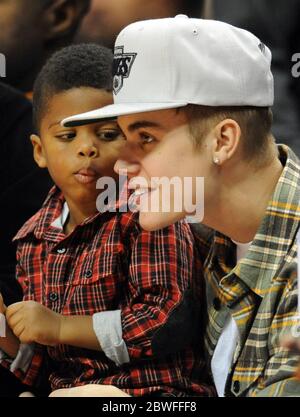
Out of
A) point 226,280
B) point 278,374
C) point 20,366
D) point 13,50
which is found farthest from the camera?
point 13,50

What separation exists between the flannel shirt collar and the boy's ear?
2.8 inches

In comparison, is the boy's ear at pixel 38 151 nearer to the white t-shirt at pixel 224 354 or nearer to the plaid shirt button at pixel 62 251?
the plaid shirt button at pixel 62 251

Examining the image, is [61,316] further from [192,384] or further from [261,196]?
[261,196]

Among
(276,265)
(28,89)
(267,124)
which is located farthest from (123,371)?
(28,89)

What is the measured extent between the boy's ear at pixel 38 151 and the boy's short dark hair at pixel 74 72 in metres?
0.04

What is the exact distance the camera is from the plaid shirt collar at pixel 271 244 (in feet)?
4.16

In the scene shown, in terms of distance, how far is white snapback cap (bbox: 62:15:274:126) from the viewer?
4.04ft

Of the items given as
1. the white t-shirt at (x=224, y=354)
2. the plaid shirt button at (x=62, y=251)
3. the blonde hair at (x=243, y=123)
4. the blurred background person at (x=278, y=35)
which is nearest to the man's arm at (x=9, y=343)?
the plaid shirt button at (x=62, y=251)

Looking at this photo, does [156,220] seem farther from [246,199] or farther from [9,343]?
[9,343]

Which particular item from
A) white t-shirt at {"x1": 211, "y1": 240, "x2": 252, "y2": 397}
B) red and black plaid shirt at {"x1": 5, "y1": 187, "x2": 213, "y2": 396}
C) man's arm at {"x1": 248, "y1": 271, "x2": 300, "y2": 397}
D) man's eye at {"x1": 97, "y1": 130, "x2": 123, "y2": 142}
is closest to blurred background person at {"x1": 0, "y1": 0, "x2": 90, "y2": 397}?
red and black plaid shirt at {"x1": 5, "y1": 187, "x2": 213, "y2": 396}

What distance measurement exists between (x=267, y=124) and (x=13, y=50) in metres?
0.57

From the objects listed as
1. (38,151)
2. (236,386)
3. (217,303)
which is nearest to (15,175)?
(38,151)

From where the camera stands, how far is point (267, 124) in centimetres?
132

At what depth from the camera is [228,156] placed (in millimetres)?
1269
